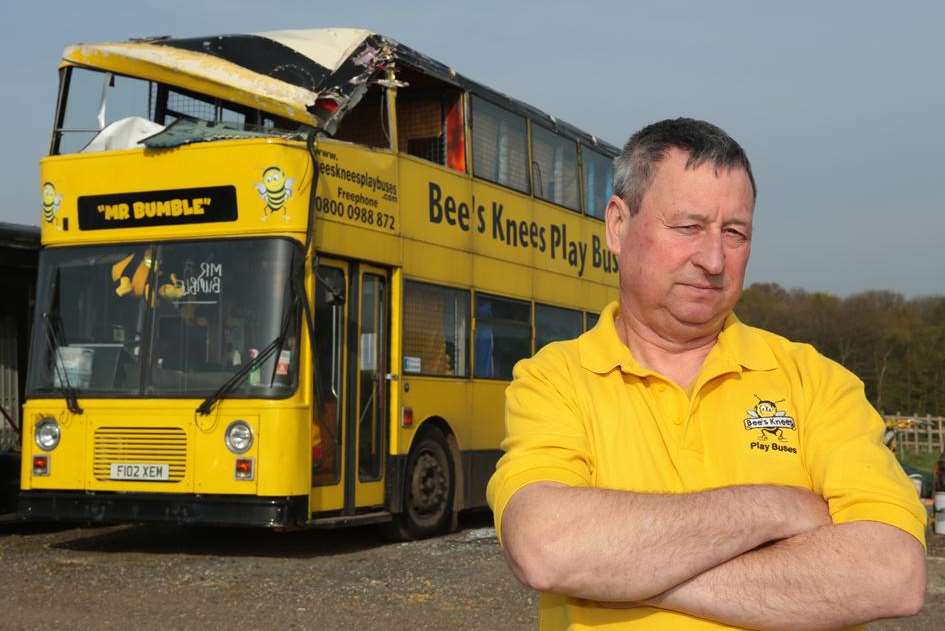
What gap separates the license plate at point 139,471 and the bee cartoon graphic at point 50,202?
93.9 inches

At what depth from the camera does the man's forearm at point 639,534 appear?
2.73 metres

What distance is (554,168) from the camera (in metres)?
16.9

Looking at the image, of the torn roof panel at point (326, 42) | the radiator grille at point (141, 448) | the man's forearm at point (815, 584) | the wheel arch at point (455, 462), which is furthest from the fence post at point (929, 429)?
the man's forearm at point (815, 584)

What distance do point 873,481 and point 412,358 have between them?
1072 centimetres

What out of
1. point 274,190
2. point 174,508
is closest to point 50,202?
point 274,190

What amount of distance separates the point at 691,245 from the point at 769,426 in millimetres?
439

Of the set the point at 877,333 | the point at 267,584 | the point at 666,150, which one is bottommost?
the point at 267,584

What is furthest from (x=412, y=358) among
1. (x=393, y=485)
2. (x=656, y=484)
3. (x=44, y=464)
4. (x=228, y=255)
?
(x=656, y=484)

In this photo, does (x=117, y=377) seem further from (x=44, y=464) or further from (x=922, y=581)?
(x=922, y=581)

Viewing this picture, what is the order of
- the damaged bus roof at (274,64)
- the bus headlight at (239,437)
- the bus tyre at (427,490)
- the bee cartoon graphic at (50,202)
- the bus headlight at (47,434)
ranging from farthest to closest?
the bus tyre at (427,490) < the damaged bus roof at (274,64) < the bee cartoon graphic at (50,202) < the bus headlight at (47,434) < the bus headlight at (239,437)

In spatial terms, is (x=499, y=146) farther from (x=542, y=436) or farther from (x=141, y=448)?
(x=542, y=436)

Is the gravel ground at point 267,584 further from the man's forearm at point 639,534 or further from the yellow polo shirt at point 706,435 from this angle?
the man's forearm at point 639,534

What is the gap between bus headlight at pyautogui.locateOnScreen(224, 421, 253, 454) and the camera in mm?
11508

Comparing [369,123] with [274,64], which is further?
[369,123]
